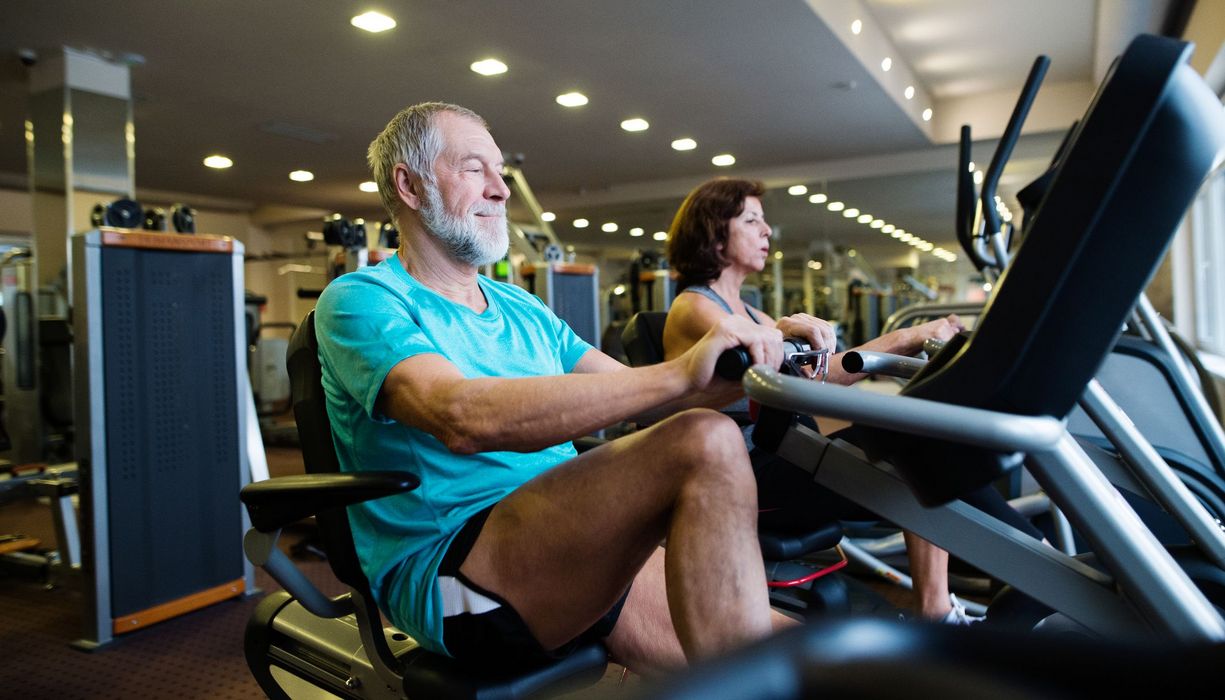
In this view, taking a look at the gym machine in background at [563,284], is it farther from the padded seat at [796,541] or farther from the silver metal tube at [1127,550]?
the silver metal tube at [1127,550]

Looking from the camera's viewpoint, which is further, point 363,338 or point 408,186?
point 408,186

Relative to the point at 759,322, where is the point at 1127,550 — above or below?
below

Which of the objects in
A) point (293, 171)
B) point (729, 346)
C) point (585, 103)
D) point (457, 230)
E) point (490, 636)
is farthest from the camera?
point (293, 171)

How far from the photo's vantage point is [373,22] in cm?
430

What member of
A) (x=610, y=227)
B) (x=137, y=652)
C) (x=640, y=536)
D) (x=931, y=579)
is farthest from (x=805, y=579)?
(x=610, y=227)

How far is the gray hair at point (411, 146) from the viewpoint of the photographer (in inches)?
59.1

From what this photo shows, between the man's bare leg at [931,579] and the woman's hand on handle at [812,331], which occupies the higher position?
the woman's hand on handle at [812,331]

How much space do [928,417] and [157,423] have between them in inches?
106

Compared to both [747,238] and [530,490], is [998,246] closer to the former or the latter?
[747,238]

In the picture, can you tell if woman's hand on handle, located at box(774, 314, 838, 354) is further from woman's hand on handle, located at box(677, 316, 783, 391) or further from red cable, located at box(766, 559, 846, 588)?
red cable, located at box(766, 559, 846, 588)

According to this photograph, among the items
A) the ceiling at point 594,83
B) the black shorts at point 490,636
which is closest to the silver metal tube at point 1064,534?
the black shorts at point 490,636

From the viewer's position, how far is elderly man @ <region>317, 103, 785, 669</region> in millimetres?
982

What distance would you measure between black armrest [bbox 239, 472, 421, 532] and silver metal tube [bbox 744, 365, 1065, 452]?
0.52 metres

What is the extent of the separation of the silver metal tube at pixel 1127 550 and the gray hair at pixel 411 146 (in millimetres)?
1093
